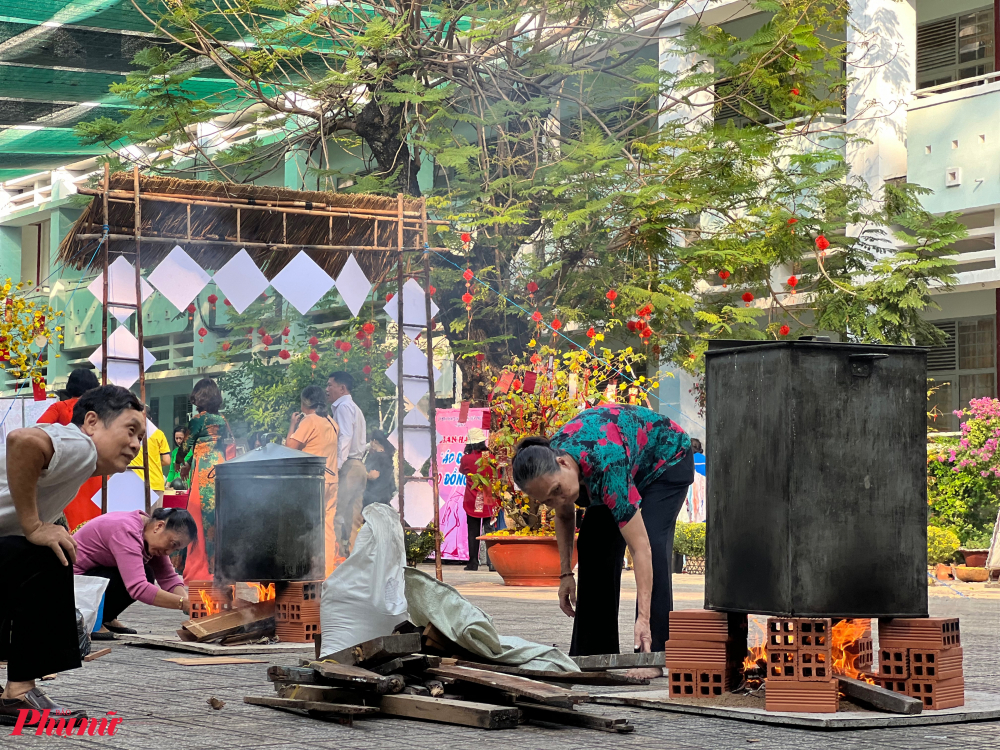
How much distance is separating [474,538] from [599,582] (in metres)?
11.3

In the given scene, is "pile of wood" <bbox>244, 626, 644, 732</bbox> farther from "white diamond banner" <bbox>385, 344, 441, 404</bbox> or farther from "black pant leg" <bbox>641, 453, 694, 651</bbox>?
"white diamond banner" <bbox>385, 344, 441, 404</bbox>

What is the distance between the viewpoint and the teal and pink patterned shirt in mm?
6715

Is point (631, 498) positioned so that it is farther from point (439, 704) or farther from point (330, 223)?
point (330, 223)

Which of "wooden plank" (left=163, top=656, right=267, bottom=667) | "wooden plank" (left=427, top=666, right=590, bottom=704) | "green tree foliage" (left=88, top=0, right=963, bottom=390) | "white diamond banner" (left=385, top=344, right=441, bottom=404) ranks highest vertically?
"green tree foliage" (left=88, top=0, right=963, bottom=390)

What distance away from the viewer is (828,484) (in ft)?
19.3

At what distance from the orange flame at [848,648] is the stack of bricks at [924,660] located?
182mm

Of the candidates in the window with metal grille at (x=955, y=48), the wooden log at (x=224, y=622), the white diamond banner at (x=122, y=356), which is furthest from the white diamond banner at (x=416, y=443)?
the window with metal grille at (x=955, y=48)

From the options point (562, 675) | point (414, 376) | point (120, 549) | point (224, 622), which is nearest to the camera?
point (562, 675)

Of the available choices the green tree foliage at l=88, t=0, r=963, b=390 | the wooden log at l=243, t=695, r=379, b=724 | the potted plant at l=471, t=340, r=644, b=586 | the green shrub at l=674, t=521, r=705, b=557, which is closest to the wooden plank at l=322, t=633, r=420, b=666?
the wooden log at l=243, t=695, r=379, b=724

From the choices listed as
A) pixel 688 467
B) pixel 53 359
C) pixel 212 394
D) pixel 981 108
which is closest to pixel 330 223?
pixel 212 394

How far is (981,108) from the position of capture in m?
18.7

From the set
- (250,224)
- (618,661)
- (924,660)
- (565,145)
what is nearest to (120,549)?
(618,661)

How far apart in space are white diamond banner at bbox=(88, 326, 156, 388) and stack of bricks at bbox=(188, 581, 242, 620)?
2.52 meters

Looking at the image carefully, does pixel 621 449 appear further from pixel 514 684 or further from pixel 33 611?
pixel 33 611
